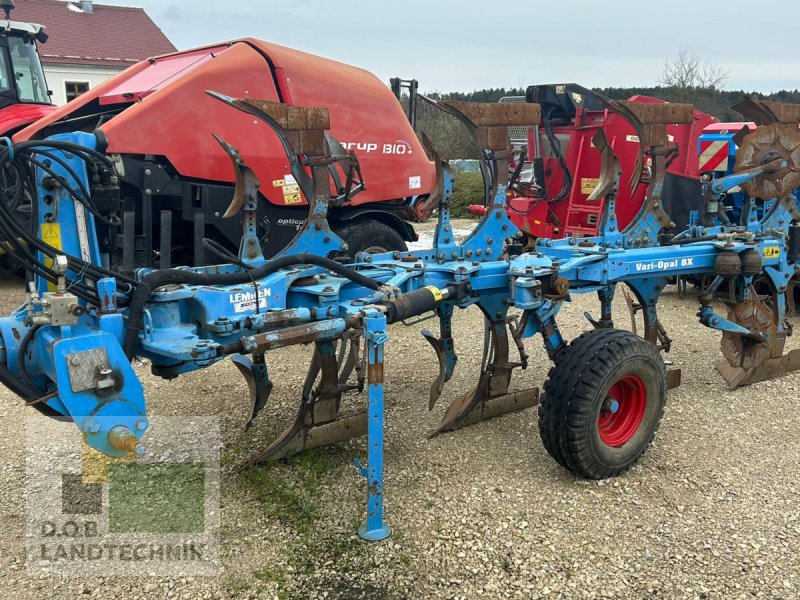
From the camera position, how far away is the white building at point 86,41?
2309 centimetres

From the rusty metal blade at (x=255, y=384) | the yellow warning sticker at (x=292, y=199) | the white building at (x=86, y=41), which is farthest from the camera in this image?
the white building at (x=86, y=41)

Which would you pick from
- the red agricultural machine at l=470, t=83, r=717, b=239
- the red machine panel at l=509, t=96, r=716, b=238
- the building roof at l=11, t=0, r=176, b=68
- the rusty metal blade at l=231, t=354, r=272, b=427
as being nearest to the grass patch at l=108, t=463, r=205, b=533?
the rusty metal blade at l=231, t=354, r=272, b=427

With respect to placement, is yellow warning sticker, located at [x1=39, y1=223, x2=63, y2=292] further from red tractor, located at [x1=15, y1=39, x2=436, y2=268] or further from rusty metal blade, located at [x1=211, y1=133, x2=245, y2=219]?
red tractor, located at [x1=15, y1=39, x2=436, y2=268]

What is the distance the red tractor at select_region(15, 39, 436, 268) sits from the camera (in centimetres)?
553

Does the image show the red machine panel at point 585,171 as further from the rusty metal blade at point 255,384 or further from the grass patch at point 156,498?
the grass patch at point 156,498

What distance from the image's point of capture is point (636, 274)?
13.7 feet

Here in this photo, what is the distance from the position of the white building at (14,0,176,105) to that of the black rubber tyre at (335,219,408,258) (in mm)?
19215

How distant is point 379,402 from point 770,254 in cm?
326

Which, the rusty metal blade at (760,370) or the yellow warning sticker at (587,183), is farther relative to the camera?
the yellow warning sticker at (587,183)

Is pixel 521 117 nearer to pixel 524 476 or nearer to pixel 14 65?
pixel 524 476

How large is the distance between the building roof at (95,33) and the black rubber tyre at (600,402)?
77.5 feet

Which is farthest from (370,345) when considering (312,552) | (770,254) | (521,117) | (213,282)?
(770,254)

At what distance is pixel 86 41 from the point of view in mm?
24734

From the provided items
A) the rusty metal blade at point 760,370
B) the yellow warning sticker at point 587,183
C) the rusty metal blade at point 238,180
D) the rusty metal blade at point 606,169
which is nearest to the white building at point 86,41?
the yellow warning sticker at point 587,183
